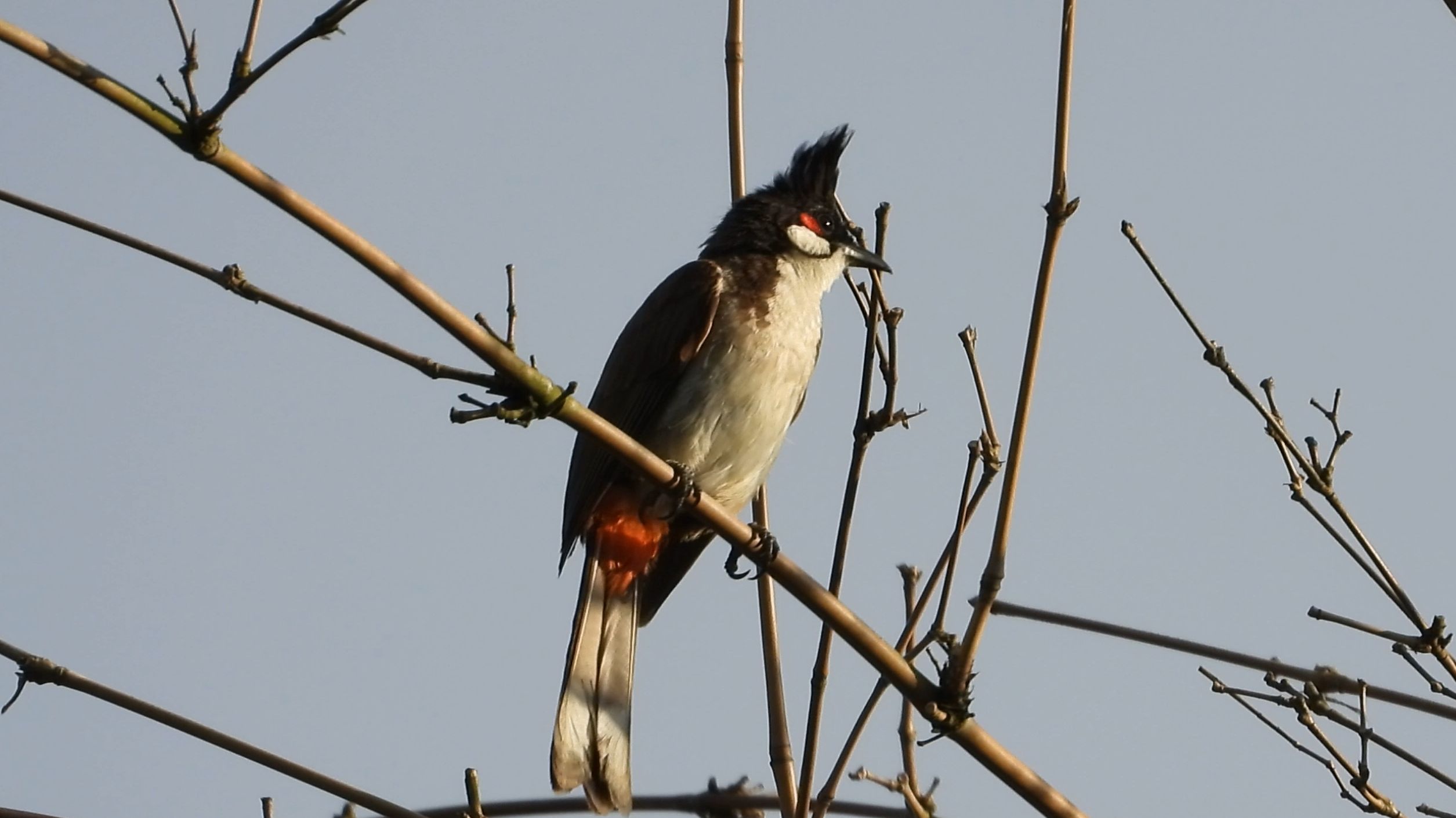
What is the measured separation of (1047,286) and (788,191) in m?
2.60

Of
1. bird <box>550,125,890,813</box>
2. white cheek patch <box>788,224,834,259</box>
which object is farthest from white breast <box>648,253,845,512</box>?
white cheek patch <box>788,224,834,259</box>

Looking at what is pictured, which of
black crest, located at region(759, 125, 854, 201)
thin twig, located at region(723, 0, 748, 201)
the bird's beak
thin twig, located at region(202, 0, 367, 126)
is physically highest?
black crest, located at region(759, 125, 854, 201)

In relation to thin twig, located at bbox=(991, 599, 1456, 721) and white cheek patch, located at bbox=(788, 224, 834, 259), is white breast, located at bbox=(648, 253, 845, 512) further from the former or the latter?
thin twig, located at bbox=(991, 599, 1456, 721)

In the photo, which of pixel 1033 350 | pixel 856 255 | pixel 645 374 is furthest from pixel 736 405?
pixel 1033 350

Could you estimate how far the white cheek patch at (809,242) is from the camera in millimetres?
4910

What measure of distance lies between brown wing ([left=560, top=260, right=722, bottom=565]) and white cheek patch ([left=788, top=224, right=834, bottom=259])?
33 cm

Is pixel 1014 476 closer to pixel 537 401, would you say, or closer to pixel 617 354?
pixel 537 401

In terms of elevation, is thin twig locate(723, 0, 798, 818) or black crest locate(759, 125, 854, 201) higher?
black crest locate(759, 125, 854, 201)

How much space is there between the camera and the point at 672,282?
480cm

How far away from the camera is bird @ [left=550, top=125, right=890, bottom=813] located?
4410 mm

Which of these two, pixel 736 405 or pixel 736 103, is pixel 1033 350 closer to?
pixel 736 103

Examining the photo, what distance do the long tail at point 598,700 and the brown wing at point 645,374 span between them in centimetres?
20

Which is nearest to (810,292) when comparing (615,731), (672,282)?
(672,282)

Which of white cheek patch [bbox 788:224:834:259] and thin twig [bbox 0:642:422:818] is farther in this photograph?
white cheek patch [bbox 788:224:834:259]
